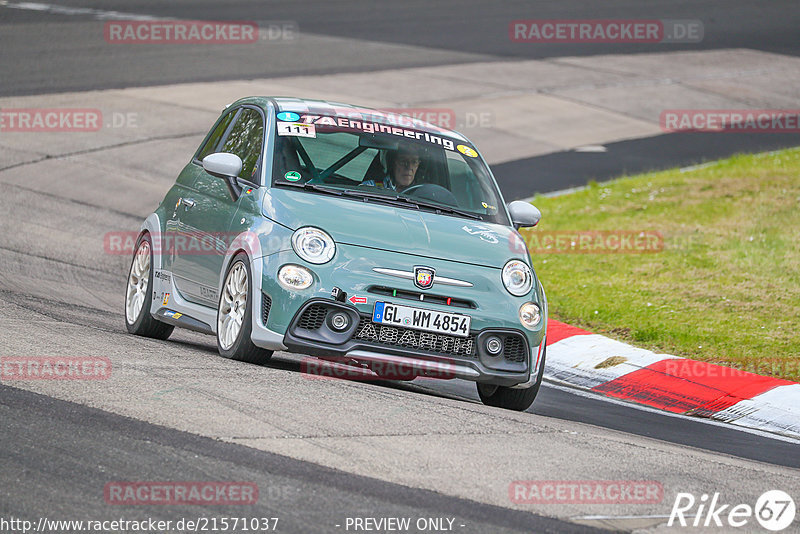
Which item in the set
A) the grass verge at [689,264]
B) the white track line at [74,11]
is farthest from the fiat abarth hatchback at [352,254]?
the white track line at [74,11]

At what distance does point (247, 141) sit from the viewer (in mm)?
8977

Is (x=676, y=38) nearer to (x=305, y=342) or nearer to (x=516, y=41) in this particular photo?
(x=516, y=41)

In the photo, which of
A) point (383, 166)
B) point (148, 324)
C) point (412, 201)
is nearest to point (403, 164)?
point (383, 166)

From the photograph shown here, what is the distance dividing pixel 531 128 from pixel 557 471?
54.5 ft

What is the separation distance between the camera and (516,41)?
31.1 metres

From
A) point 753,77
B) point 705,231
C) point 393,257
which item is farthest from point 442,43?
point 393,257

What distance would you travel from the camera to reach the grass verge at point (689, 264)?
1080cm

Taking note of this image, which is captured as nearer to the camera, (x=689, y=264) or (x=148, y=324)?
(x=148, y=324)

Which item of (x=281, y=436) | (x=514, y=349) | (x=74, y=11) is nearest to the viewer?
(x=281, y=436)

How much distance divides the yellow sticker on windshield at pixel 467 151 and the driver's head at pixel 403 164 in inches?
15.6

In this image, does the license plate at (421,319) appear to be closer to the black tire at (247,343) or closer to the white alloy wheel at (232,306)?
the black tire at (247,343)

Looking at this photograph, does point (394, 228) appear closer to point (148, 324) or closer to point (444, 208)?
point (444, 208)

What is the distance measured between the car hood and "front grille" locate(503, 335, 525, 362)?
1.55 ft

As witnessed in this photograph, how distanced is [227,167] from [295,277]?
1227 mm
